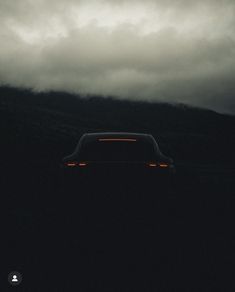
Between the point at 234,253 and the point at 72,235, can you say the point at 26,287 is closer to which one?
the point at 72,235

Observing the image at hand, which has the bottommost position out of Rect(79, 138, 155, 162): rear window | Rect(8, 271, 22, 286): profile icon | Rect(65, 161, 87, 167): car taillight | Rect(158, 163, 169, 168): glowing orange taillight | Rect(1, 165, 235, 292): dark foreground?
Rect(1, 165, 235, 292): dark foreground

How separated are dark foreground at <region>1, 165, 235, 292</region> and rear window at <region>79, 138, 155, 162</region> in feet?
1.52

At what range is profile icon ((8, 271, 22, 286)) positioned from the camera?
6.13 meters

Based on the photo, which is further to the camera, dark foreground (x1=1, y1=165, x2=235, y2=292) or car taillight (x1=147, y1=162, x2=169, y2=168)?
car taillight (x1=147, y1=162, x2=169, y2=168)

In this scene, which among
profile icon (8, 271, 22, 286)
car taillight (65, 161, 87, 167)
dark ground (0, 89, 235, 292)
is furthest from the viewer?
car taillight (65, 161, 87, 167)

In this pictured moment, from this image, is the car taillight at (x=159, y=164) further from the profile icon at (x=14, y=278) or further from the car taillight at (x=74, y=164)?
the profile icon at (x=14, y=278)

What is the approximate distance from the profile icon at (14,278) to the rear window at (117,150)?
3817mm

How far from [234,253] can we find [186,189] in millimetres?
9116

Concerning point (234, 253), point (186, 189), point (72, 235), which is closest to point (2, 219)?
point (72, 235)

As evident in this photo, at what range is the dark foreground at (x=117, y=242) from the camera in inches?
253

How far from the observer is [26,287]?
6121 millimetres

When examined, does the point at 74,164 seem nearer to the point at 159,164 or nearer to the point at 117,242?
the point at 159,164

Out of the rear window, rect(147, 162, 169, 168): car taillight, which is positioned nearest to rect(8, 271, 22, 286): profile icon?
the rear window

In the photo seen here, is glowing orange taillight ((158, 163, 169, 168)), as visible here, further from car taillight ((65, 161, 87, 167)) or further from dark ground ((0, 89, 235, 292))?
car taillight ((65, 161, 87, 167))
